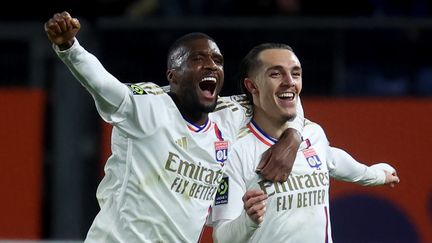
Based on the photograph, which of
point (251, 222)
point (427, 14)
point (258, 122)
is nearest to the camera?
point (251, 222)

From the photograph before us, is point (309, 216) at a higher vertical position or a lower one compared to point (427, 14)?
lower

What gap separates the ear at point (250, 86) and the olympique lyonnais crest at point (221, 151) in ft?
1.26

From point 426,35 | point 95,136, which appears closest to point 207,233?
point 95,136

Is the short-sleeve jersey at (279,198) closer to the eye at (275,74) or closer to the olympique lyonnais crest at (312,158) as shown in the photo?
the olympique lyonnais crest at (312,158)

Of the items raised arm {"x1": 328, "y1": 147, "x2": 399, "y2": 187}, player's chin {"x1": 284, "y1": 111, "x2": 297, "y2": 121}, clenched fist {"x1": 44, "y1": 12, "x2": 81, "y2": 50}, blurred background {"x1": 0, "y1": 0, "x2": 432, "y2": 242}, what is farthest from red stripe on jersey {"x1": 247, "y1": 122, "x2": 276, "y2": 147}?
blurred background {"x1": 0, "y1": 0, "x2": 432, "y2": 242}

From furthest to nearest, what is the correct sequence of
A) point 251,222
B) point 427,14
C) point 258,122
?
point 427,14
point 258,122
point 251,222

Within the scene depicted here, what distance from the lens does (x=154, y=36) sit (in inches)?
420

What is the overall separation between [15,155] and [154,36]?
1.47 metres

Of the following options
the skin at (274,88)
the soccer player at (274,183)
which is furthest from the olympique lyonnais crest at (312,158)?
the skin at (274,88)

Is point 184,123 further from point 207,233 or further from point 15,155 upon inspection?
point 15,155

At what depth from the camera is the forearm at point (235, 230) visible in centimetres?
614

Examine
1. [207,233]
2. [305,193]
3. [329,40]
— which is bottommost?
[207,233]

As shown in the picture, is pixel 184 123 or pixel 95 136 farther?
pixel 95 136

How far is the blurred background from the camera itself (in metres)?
10.5
